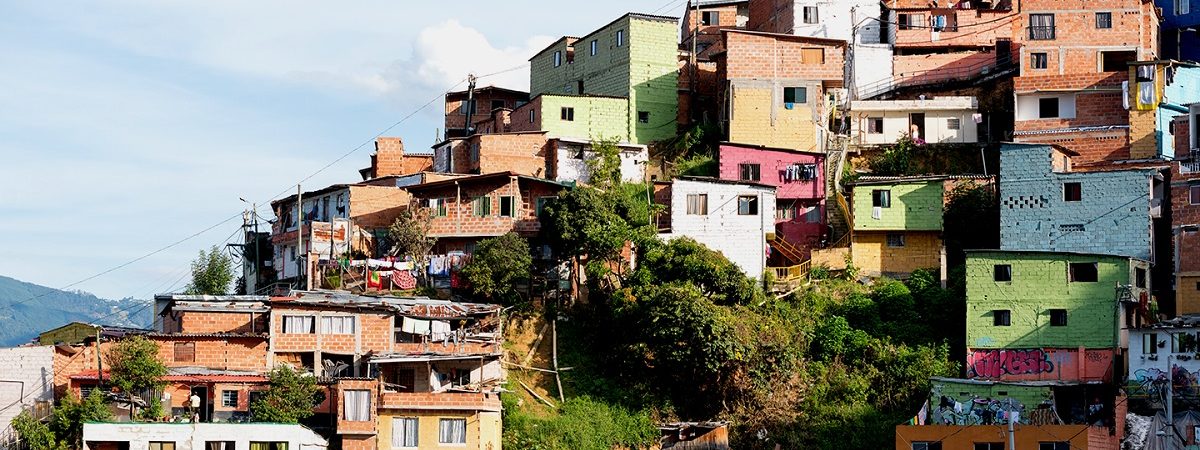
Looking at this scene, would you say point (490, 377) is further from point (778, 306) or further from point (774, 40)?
point (774, 40)

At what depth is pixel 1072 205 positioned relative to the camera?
48594 millimetres

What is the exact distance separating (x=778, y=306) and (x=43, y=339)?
23151 mm

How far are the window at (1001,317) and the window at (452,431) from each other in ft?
51.8

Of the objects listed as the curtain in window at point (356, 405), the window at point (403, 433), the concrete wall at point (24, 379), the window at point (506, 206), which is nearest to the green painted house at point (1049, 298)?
the window at point (506, 206)

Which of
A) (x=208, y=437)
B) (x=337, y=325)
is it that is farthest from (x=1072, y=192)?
(x=208, y=437)

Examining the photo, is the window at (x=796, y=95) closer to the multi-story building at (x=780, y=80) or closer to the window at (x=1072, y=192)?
the multi-story building at (x=780, y=80)

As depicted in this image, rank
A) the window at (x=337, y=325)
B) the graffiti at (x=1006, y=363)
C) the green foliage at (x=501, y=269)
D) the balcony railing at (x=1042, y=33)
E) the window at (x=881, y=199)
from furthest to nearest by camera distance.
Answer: the balcony railing at (x=1042, y=33)
the window at (x=881, y=199)
the green foliage at (x=501, y=269)
the graffiti at (x=1006, y=363)
the window at (x=337, y=325)

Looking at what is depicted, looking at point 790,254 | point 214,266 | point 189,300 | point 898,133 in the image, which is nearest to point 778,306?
point 790,254

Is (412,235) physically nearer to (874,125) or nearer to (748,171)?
(748,171)

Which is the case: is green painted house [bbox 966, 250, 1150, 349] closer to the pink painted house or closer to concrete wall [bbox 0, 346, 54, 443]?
the pink painted house

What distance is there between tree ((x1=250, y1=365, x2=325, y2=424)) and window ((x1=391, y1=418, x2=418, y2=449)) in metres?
2.33

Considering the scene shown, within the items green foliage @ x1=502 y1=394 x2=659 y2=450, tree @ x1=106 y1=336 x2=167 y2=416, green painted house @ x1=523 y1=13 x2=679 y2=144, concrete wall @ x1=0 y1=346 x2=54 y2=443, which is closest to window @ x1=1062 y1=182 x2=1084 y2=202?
green foliage @ x1=502 y1=394 x2=659 y2=450

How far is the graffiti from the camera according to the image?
146 ft

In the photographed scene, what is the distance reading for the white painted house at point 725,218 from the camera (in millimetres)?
50188
